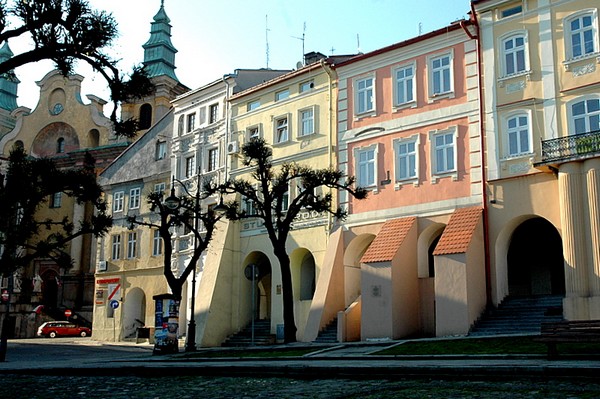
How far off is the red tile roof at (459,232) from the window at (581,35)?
6.48 metres

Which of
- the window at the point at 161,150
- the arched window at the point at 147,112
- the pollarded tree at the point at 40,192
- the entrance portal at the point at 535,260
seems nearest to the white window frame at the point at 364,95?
the entrance portal at the point at 535,260

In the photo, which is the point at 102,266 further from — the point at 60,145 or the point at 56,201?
the point at 60,145

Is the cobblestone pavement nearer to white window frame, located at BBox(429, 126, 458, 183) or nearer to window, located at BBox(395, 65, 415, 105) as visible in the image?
white window frame, located at BBox(429, 126, 458, 183)

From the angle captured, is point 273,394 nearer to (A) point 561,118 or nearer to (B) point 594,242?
(B) point 594,242

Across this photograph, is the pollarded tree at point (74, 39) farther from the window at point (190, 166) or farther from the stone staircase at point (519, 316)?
the window at point (190, 166)

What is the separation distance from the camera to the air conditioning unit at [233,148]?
37.7 metres

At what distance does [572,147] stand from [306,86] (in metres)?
14.2

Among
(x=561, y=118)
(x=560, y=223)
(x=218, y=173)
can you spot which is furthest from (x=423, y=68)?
(x=218, y=173)

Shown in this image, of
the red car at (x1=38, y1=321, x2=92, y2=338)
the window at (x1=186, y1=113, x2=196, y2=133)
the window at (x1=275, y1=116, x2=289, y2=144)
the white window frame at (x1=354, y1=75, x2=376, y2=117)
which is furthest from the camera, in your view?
the red car at (x1=38, y1=321, x2=92, y2=338)

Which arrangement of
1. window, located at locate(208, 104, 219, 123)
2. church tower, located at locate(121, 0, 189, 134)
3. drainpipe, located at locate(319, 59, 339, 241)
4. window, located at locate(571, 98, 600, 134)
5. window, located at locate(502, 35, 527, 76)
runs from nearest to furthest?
window, located at locate(571, 98, 600, 134)
window, located at locate(502, 35, 527, 76)
drainpipe, located at locate(319, 59, 339, 241)
window, located at locate(208, 104, 219, 123)
church tower, located at locate(121, 0, 189, 134)

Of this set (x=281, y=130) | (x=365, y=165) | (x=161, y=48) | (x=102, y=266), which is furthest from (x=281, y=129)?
(x=161, y=48)

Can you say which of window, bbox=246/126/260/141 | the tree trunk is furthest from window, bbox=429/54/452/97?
window, bbox=246/126/260/141

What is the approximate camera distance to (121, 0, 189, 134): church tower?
6084 centimetres

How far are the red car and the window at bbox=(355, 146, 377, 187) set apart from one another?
28543mm
